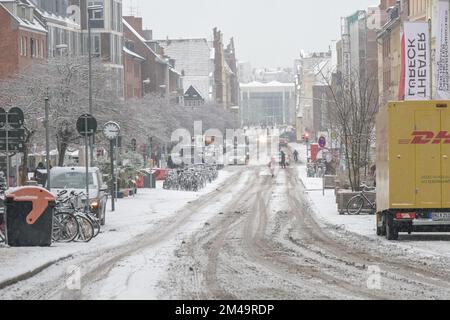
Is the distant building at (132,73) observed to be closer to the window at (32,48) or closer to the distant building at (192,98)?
the window at (32,48)

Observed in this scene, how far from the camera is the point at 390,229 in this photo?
2488 cm

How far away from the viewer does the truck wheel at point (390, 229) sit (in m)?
24.6

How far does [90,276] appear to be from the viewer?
1681 centimetres

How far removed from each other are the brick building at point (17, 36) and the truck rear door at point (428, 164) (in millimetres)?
50179

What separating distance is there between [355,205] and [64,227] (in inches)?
572

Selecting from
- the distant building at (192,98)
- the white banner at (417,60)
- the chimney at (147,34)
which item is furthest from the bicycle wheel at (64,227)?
the distant building at (192,98)

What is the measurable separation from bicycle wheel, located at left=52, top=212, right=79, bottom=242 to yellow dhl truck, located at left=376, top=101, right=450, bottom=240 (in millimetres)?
6595

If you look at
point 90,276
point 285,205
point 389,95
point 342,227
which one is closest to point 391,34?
point 389,95

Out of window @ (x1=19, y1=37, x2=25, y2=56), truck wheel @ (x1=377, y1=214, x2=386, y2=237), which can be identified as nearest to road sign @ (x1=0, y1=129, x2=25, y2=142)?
truck wheel @ (x1=377, y1=214, x2=386, y2=237)

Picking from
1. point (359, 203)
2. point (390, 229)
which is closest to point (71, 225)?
point (390, 229)

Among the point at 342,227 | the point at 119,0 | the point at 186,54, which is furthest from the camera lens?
the point at 186,54

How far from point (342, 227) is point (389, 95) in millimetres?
54739

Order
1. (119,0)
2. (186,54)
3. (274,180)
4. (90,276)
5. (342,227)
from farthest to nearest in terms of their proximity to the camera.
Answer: (186,54) → (119,0) → (274,180) → (342,227) → (90,276)
